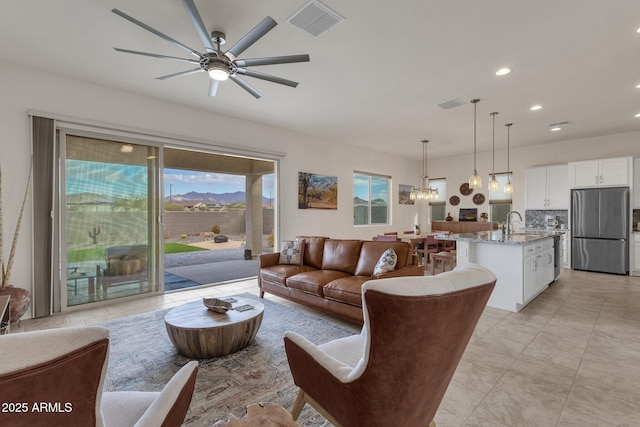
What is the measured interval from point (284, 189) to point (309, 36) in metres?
3.41

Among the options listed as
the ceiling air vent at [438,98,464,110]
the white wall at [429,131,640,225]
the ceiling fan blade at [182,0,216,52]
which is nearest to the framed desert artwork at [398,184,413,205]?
the white wall at [429,131,640,225]

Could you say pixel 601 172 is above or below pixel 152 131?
below

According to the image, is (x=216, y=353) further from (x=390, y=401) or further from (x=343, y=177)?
(x=343, y=177)

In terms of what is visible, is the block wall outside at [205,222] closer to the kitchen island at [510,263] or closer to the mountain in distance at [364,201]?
the mountain in distance at [364,201]

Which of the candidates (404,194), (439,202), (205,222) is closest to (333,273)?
(404,194)

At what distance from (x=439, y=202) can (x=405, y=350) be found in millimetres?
8822

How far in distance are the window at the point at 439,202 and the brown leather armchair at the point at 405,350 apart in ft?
27.4

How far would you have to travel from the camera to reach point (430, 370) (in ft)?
3.83

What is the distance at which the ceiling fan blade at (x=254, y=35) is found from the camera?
7.06ft

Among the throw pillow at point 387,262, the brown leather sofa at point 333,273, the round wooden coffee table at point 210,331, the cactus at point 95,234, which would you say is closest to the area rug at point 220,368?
the round wooden coffee table at point 210,331

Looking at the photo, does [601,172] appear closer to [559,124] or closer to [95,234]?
[559,124]

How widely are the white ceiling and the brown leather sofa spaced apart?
2157mm

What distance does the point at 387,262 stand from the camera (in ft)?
10.7

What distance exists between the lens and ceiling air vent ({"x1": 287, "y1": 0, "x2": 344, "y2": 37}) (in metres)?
2.46
